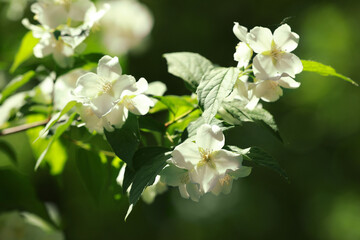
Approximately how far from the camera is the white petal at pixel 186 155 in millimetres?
662

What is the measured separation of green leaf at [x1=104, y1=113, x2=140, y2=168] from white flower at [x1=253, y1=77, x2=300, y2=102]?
0.67ft

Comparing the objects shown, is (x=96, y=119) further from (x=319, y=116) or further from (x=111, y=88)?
(x=319, y=116)

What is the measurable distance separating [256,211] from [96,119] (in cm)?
616

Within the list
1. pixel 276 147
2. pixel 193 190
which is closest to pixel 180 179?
pixel 193 190

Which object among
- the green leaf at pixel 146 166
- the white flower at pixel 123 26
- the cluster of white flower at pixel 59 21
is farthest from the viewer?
the white flower at pixel 123 26

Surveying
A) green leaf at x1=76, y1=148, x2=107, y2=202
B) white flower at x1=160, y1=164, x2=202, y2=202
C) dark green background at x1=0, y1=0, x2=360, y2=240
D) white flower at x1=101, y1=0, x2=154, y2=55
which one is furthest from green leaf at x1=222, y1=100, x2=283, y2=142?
dark green background at x1=0, y1=0, x2=360, y2=240

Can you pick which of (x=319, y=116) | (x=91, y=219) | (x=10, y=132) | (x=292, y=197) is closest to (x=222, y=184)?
(x=10, y=132)

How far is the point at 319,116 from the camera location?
5.62 m

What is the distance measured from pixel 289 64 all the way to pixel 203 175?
0.71 feet

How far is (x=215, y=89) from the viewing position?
0.70 m

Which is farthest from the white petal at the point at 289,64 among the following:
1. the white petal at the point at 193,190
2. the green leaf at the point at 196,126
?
the white petal at the point at 193,190

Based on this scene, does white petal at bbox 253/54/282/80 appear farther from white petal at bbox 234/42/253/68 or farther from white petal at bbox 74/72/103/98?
white petal at bbox 74/72/103/98

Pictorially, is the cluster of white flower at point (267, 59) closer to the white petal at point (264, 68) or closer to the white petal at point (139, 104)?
the white petal at point (264, 68)

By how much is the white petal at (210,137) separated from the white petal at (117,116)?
0.13 meters
